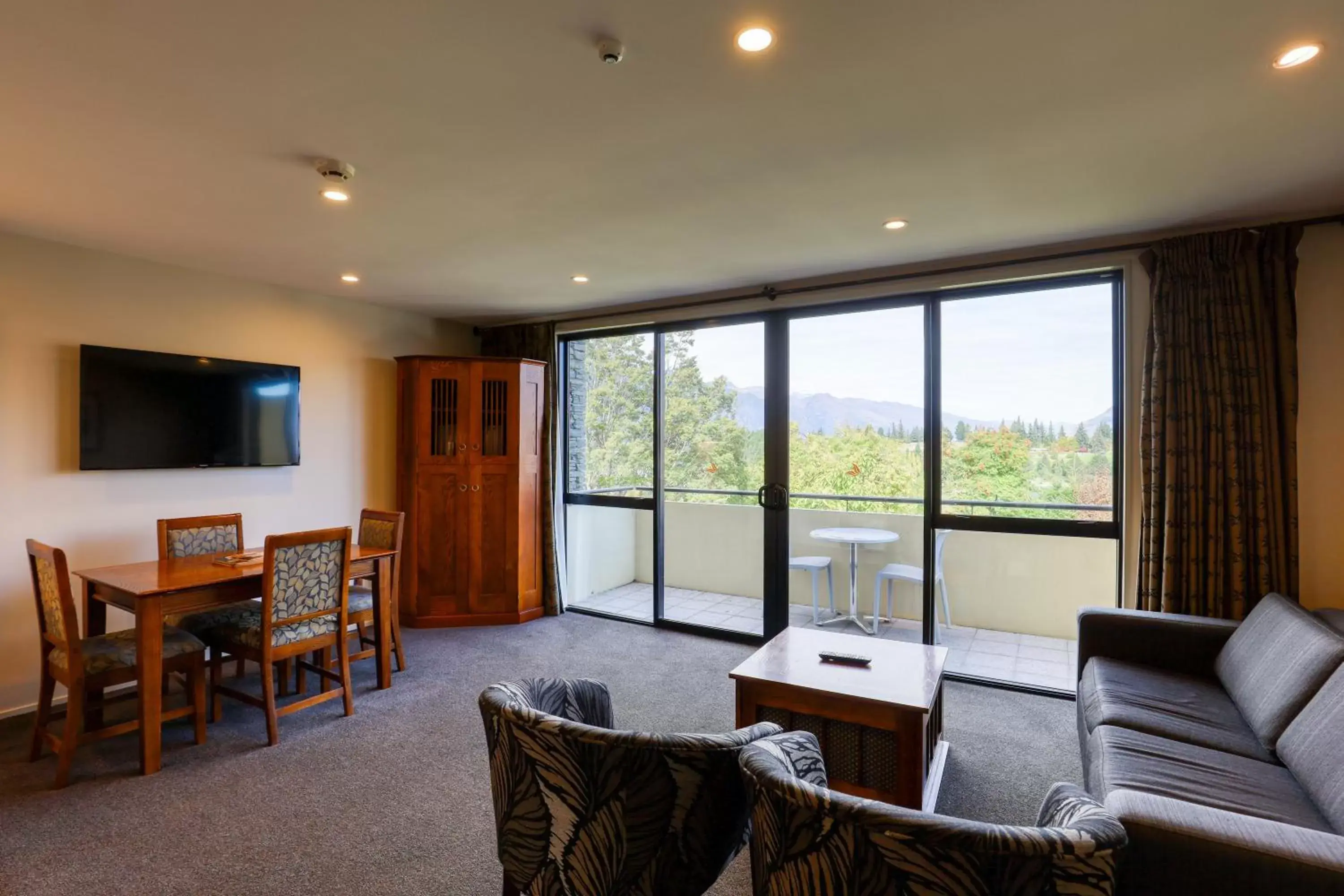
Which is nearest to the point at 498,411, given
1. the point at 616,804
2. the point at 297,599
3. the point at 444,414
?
the point at 444,414

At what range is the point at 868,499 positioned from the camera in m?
4.14

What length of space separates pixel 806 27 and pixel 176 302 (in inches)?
159

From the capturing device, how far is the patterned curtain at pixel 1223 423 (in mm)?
2924

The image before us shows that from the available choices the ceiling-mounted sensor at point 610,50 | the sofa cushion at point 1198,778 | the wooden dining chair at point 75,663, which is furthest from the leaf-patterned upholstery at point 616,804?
the wooden dining chair at point 75,663

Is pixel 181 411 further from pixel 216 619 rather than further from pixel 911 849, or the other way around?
pixel 911 849

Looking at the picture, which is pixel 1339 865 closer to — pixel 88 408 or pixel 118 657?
pixel 118 657

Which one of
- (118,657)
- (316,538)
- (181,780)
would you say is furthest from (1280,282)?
(118,657)

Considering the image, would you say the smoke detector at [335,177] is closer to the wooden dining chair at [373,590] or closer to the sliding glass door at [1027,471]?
the wooden dining chair at [373,590]

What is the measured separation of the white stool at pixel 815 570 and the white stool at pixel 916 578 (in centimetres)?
27

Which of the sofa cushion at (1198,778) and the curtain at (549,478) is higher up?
the curtain at (549,478)

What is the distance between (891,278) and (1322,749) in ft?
9.56

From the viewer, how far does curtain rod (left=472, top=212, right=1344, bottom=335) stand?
3023 millimetres

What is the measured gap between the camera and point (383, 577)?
3689 millimetres

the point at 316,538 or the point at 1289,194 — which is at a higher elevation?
the point at 1289,194
